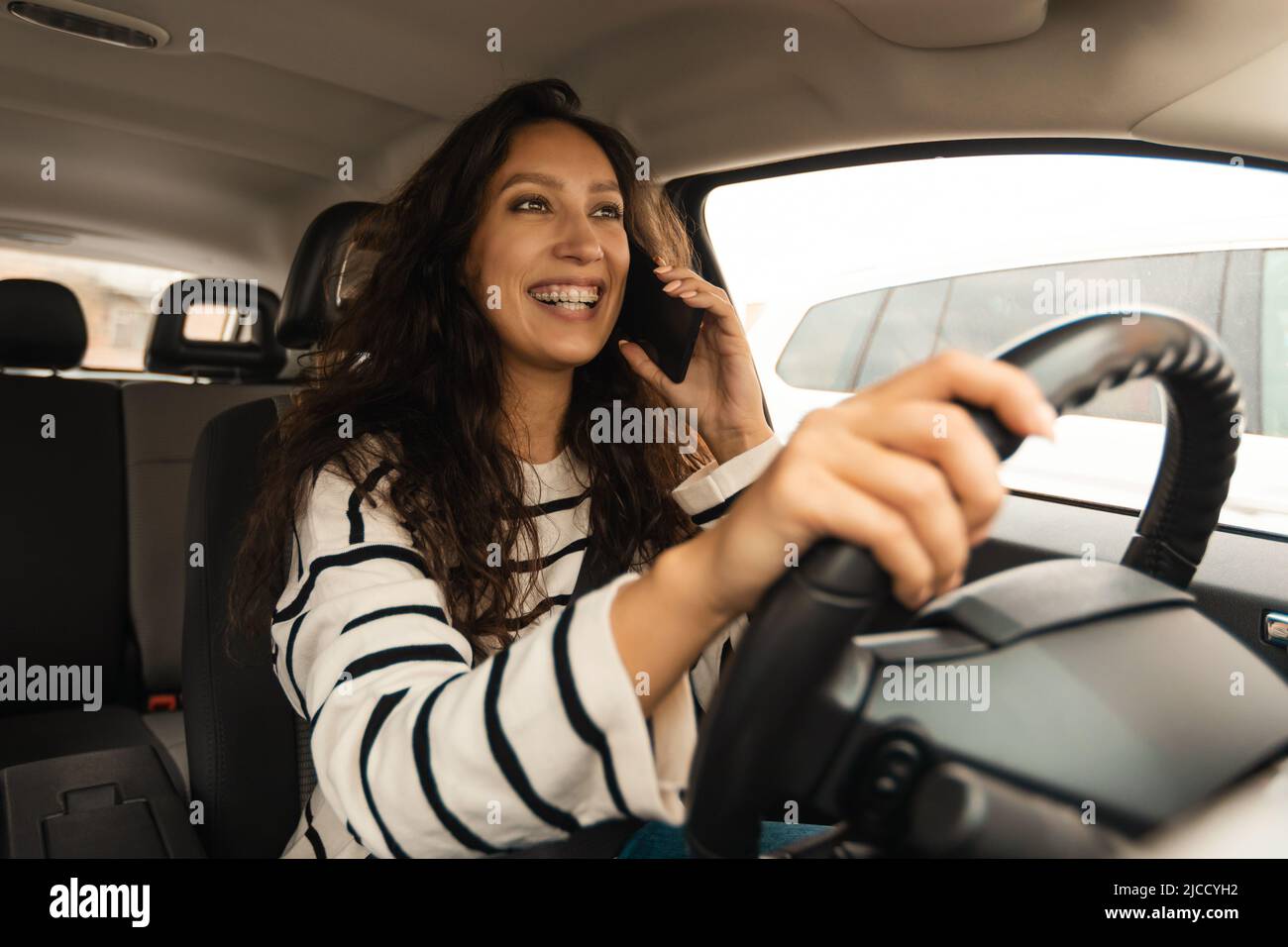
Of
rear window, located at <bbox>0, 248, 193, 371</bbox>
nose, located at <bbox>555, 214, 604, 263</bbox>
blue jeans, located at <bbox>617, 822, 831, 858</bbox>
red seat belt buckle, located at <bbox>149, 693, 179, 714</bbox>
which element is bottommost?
red seat belt buckle, located at <bbox>149, 693, 179, 714</bbox>

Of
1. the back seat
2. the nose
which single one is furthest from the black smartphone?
the back seat

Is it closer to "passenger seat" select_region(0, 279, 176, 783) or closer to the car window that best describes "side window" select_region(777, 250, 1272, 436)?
the car window

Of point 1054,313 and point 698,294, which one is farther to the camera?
point 1054,313

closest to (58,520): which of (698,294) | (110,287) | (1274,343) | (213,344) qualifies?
(213,344)

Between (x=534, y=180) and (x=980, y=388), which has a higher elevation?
(x=534, y=180)

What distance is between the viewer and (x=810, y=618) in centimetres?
39

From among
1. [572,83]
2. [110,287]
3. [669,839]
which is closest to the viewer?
[669,839]

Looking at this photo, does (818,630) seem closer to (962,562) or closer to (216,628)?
(962,562)

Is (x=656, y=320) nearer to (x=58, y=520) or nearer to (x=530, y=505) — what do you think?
(x=530, y=505)

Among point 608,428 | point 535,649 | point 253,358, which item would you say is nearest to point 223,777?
point 608,428

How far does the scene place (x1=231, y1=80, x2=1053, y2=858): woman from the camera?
424mm

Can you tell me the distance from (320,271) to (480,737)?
1241 millimetres

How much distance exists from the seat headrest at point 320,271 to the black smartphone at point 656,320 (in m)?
0.47

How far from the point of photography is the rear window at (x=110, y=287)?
304 cm
